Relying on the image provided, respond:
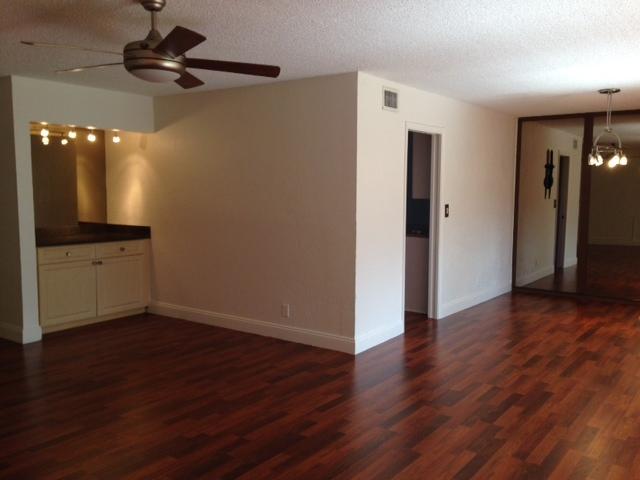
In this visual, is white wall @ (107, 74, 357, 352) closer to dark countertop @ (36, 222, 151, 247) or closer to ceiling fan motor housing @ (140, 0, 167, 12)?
dark countertop @ (36, 222, 151, 247)

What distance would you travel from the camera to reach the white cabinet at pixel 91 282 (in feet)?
17.0

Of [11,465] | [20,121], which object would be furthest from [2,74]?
[11,465]

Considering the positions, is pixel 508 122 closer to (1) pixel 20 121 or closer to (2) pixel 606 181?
(1) pixel 20 121

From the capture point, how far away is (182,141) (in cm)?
569

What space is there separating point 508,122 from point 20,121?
17.8 feet

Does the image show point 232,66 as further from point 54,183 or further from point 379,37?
point 54,183

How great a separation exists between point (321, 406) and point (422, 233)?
117 inches

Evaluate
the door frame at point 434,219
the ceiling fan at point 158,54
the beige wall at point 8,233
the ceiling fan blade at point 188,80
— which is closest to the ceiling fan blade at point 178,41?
the ceiling fan at point 158,54

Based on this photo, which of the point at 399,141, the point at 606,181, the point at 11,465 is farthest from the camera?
the point at 606,181

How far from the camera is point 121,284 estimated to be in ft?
19.2

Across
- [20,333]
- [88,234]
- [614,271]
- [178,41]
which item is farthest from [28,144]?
[614,271]

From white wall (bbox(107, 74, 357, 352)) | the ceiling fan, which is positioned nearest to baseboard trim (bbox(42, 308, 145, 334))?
white wall (bbox(107, 74, 357, 352))

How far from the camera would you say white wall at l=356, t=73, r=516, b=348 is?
15.3ft

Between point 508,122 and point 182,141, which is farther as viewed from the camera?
point 508,122
